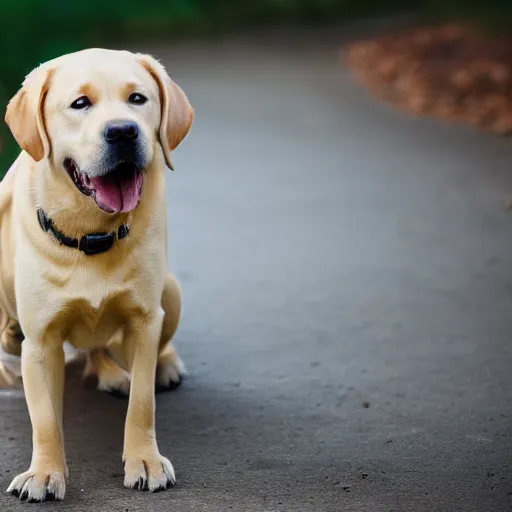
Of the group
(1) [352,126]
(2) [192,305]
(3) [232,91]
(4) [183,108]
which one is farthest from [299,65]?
(4) [183,108]

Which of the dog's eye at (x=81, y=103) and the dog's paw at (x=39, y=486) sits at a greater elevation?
the dog's eye at (x=81, y=103)

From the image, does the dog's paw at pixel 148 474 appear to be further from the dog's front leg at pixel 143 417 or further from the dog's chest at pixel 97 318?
the dog's chest at pixel 97 318

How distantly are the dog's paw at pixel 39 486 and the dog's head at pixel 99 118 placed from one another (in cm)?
96

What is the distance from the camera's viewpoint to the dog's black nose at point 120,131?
11.6ft

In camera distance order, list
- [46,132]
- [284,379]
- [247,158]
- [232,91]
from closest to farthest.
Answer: [46,132]
[284,379]
[247,158]
[232,91]

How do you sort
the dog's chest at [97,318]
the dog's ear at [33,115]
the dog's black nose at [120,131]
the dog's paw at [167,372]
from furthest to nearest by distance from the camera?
the dog's paw at [167,372] < the dog's chest at [97,318] < the dog's ear at [33,115] < the dog's black nose at [120,131]

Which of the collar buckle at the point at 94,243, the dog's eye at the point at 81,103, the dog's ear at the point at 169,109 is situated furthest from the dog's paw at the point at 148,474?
the dog's eye at the point at 81,103

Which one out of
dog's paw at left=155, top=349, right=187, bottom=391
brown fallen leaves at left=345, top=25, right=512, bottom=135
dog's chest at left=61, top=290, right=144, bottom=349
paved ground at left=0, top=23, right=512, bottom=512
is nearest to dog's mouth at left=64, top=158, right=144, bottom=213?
dog's chest at left=61, top=290, right=144, bottom=349

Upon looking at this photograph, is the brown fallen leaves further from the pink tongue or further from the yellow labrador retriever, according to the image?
the pink tongue

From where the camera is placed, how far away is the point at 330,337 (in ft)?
18.6

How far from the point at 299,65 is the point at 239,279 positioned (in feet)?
30.6

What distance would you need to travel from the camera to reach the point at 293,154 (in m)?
10.4

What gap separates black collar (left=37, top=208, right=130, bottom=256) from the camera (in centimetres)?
383

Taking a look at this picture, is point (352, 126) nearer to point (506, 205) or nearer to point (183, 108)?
point (506, 205)
